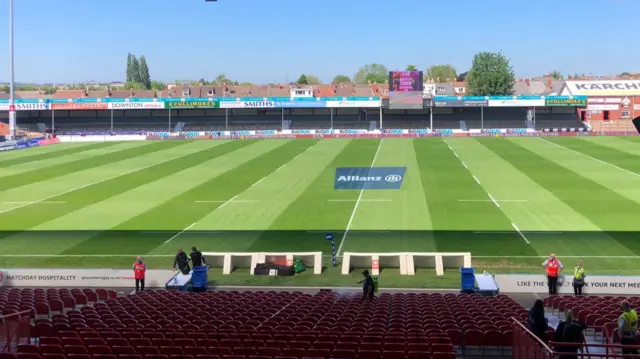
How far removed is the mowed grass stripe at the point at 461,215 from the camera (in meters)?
30.5

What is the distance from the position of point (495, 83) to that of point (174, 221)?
104713mm

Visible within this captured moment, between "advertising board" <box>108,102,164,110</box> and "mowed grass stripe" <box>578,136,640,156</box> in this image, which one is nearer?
"mowed grass stripe" <box>578,136,640,156</box>

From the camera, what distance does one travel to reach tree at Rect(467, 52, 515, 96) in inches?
5212

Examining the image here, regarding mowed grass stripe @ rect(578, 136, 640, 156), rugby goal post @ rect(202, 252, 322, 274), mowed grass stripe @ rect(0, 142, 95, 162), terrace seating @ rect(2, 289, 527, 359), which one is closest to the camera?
terrace seating @ rect(2, 289, 527, 359)

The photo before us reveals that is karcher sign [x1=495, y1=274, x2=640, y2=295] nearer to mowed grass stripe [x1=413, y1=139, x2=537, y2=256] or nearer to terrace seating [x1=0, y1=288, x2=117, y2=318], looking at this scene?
mowed grass stripe [x1=413, y1=139, x2=537, y2=256]

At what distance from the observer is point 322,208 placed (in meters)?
40.4

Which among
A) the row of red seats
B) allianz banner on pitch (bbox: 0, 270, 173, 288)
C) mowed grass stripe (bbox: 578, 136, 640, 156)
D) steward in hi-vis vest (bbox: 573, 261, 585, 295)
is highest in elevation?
mowed grass stripe (bbox: 578, 136, 640, 156)

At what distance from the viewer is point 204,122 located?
10456 centimetres

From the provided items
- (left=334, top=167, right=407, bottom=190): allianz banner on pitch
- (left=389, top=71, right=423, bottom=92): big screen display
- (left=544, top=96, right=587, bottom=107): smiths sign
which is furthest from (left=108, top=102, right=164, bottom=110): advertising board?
(left=544, top=96, right=587, bottom=107): smiths sign

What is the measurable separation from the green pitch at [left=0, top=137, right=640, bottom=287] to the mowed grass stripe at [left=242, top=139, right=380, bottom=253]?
9 centimetres

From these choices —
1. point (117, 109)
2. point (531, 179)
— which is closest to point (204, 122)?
point (117, 109)

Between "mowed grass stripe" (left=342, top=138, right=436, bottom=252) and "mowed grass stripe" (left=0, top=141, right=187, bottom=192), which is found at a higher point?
"mowed grass stripe" (left=0, top=141, right=187, bottom=192)

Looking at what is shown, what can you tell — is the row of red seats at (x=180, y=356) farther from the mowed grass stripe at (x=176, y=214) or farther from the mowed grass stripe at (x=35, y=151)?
the mowed grass stripe at (x=35, y=151)

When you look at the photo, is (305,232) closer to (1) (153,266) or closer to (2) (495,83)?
(1) (153,266)
